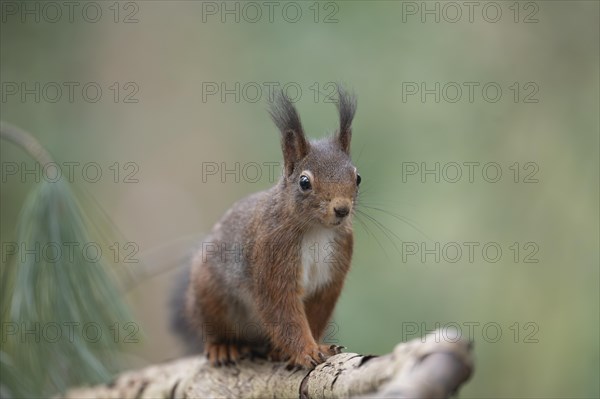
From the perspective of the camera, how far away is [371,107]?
17.4ft

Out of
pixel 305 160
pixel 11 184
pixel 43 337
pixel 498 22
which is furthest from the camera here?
pixel 498 22

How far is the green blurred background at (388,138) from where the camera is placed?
4.32 metres

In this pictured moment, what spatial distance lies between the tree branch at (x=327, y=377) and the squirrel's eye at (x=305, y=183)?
2.02ft

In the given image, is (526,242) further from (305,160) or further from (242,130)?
(242,130)

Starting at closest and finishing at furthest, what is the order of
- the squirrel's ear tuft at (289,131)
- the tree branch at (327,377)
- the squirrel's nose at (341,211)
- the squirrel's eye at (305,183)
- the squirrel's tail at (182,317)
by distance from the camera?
the tree branch at (327,377) < the squirrel's nose at (341,211) < the squirrel's eye at (305,183) < the squirrel's ear tuft at (289,131) < the squirrel's tail at (182,317)

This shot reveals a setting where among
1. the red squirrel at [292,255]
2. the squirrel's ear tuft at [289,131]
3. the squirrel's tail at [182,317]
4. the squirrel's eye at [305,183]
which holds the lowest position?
the squirrel's tail at [182,317]

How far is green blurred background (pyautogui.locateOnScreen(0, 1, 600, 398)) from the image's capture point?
170 inches

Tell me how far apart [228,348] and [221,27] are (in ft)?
13.2

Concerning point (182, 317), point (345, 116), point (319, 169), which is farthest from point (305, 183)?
point (182, 317)

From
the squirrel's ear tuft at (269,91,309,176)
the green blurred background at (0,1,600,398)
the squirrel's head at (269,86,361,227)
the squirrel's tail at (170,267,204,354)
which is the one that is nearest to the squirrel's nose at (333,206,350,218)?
the squirrel's head at (269,86,361,227)

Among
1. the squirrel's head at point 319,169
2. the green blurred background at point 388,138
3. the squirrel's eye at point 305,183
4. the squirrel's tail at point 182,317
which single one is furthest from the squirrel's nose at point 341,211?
the squirrel's tail at point 182,317

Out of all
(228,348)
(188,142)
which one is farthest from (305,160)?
(188,142)

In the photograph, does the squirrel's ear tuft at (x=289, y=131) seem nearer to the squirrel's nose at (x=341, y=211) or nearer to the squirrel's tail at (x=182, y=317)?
the squirrel's nose at (x=341, y=211)

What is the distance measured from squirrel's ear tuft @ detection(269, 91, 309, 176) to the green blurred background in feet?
1.84
